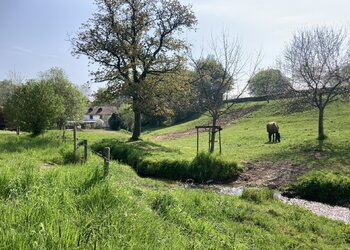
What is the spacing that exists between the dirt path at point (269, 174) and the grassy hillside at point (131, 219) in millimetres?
4092

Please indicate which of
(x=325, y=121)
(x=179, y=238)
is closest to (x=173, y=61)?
(x=325, y=121)

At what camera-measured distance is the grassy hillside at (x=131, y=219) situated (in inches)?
177

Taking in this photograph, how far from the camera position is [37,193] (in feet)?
20.9

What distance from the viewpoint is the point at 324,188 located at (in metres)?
13.5

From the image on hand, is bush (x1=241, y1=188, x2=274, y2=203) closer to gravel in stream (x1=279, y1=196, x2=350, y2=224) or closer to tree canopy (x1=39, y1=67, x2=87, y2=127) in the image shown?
gravel in stream (x1=279, y1=196, x2=350, y2=224)

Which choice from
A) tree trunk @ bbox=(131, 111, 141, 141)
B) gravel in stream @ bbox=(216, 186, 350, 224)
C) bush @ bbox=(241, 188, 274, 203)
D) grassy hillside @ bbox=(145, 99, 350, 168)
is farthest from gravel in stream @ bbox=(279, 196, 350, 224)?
tree trunk @ bbox=(131, 111, 141, 141)

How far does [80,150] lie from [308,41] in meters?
19.7

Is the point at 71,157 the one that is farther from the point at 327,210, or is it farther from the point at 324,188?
the point at 324,188

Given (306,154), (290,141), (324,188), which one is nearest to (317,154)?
(306,154)

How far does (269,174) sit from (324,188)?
338 cm

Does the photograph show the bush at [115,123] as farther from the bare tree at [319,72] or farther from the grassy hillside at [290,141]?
the bare tree at [319,72]

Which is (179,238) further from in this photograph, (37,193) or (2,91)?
(2,91)

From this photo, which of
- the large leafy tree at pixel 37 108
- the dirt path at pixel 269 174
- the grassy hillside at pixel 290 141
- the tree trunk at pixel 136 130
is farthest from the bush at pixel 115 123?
the dirt path at pixel 269 174

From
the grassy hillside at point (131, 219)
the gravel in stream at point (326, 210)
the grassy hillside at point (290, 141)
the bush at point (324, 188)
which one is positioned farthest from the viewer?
the grassy hillside at point (290, 141)
